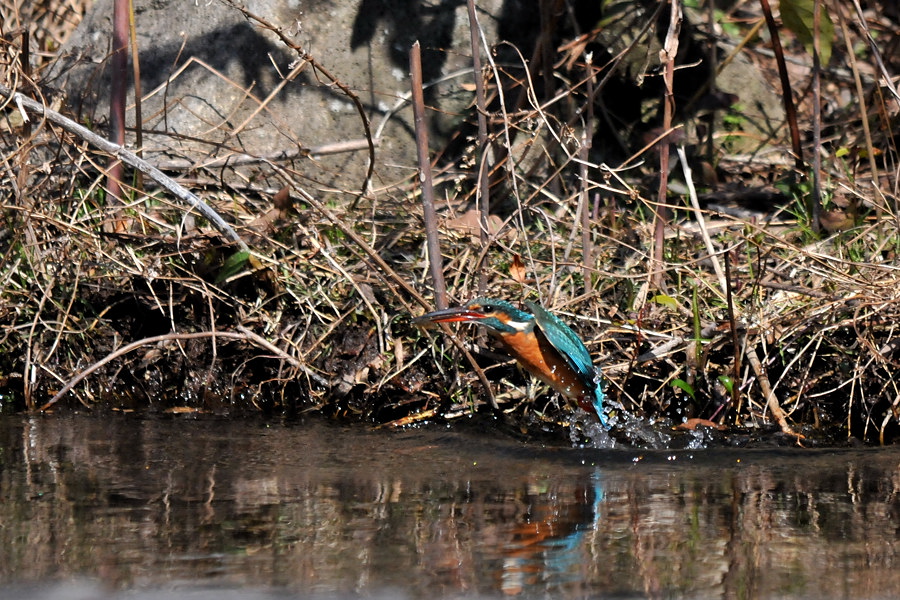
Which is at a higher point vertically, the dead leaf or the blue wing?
the dead leaf

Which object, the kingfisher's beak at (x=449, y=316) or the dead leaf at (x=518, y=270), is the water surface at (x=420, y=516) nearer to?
the kingfisher's beak at (x=449, y=316)

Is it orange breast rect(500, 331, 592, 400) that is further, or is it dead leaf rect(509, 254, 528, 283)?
dead leaf rect(509, 254, 528, 283)

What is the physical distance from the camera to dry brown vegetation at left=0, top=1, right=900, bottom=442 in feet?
13.4

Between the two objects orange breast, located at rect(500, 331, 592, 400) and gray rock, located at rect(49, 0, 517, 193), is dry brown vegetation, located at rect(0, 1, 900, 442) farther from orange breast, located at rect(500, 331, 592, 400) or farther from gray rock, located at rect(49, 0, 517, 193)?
gray rock, located at rect(49, 0, 517, 193)

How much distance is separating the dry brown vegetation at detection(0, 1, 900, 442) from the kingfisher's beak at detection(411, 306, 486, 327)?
140 mm

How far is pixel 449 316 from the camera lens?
390 cm

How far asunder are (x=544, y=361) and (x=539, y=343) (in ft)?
0.22

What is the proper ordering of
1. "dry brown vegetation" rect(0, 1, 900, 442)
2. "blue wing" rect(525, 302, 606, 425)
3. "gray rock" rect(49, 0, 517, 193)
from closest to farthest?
"blue wing" rect(525, 302, 606, 425), "dry brown vegetation" rect(0, 1, 900, 442), "gray rock" rect(49, 0, 517, 193)

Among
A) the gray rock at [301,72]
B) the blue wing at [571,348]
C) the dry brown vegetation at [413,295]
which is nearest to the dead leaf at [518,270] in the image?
the dry brown vegetation at [413,295]

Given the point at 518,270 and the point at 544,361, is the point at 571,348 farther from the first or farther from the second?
the point at 518,270

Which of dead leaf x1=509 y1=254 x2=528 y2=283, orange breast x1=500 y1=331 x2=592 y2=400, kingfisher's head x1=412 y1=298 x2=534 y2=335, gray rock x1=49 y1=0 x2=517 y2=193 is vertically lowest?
orange breast x1=500 y1=331 x2=592 y2=400

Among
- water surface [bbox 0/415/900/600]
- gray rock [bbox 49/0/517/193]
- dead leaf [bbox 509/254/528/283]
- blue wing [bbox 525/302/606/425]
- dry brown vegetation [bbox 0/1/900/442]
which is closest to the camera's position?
water surface [bbox 0/415/900/600]

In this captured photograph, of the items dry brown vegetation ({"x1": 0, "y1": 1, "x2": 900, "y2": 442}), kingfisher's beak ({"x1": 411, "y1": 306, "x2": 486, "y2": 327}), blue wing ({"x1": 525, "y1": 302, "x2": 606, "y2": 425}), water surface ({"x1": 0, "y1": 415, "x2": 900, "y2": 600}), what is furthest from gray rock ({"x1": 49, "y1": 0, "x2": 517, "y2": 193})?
water surface ({"x1": 0, "y1": 415, "x2": 900, "y2": 600})

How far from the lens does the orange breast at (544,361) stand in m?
3.93
